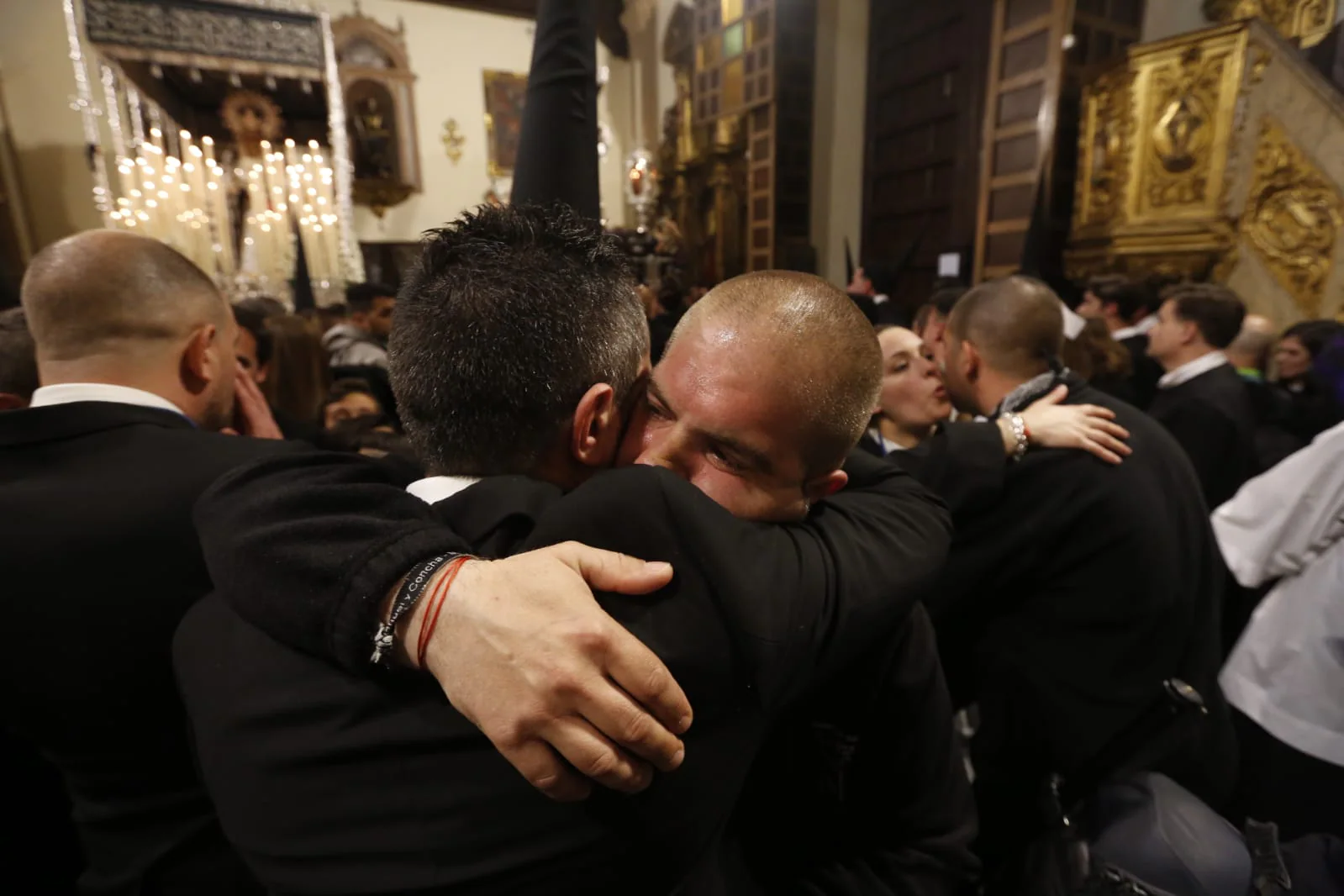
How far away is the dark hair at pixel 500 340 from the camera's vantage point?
0.90 metres

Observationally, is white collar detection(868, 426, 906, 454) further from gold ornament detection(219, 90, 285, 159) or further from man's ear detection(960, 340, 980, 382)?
gold ornament detection(219, 90, 285, 159)

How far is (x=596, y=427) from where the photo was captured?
0.97 meters

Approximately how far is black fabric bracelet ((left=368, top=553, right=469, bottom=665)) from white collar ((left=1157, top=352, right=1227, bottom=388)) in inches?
137

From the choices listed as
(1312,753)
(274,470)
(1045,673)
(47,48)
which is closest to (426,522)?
(274,470)

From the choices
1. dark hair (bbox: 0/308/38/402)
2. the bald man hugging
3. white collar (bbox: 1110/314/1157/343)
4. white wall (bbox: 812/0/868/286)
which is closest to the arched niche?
white wall (bbox: 812/0/868/286)

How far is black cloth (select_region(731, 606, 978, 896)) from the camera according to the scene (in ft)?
3.53

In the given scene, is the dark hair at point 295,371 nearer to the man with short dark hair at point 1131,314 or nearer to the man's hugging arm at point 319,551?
the man's hugging arm at point 319,551

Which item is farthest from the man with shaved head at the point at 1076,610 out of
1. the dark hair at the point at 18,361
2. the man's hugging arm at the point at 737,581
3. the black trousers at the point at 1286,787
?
the dark hair at the point at 18,361

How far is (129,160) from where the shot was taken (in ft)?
24.3

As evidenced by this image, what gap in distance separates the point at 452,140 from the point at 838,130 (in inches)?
242

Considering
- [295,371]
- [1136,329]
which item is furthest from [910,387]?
[1136,329]

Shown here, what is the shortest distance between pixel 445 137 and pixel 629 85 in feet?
11.7

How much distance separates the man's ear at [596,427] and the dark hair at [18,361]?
156 centimetres

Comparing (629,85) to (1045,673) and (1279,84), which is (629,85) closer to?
(1279,84)
